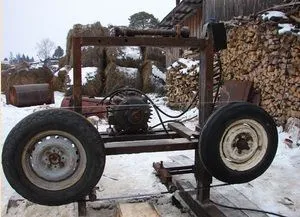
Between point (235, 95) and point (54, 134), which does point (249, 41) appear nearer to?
point (235, 95)

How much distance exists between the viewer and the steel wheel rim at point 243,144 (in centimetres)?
332

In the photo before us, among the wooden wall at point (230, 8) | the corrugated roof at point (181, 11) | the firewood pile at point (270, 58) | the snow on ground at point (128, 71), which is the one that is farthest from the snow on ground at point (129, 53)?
the firewood pile at point (270, 58)

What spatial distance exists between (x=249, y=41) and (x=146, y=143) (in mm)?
5566

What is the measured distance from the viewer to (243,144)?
132 inches

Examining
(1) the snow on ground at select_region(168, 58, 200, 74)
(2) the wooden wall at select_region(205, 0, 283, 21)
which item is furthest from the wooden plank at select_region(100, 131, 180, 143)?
(1) the snow on ground at select_region(168, 58, 200, 74)

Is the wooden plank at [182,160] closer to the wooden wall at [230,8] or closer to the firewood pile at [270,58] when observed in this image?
the firewood pile at [270,58]

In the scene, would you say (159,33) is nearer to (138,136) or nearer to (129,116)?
(129,116)

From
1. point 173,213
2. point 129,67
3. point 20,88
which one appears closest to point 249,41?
point 173,213

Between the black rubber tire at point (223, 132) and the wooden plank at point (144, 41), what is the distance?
732mm

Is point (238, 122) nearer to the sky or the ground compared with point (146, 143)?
nearer to the sky

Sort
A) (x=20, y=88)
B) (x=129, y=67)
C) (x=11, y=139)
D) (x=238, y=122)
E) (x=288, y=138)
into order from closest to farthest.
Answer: (x=11, y=139) < (x=238, y=122) < (x=288, y=138) < (x=20, y=88) < (x=129, y=67)

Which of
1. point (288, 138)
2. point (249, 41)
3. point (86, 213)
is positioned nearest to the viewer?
point (86, 213)

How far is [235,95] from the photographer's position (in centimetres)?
850

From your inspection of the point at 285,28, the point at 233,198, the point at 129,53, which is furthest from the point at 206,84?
the point at 129,53
